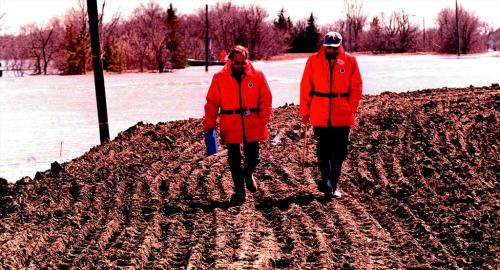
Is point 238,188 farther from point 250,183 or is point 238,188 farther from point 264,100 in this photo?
point 264,100

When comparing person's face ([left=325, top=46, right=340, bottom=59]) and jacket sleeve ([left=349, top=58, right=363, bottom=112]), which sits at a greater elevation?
person's face ([left=325, top=46, right=340, bottom=59])

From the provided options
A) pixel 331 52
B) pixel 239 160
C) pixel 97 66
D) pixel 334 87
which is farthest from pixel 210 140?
pixel 97 66

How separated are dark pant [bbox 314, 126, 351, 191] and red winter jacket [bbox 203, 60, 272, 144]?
0.70 meters

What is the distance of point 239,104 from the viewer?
701 cm

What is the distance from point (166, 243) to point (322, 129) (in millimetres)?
2339

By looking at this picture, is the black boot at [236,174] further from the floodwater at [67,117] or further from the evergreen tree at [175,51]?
the evergreen tree at [175,51]

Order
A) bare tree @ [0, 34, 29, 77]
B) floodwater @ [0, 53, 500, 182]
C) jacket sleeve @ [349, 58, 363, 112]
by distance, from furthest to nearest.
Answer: bare tree @ [0, 34, 29, 77] < floodwater @ [0, 53, 500, 182] < jacket sleeve @ [349, 58, 363, 112]

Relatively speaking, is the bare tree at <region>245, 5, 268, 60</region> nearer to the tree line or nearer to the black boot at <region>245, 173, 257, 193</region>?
the tree line

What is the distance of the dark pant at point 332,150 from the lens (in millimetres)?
7316

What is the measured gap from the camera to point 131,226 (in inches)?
248

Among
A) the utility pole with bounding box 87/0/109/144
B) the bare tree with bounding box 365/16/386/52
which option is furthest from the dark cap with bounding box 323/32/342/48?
the bare tree with bounding box 365/16/386/52

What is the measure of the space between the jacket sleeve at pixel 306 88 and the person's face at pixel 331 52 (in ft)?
0.66

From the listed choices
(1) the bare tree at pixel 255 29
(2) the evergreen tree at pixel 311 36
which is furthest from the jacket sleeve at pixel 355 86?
(2) the evergreen tree at pixel 311 36

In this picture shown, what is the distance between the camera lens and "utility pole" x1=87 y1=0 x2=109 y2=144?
10.6m
